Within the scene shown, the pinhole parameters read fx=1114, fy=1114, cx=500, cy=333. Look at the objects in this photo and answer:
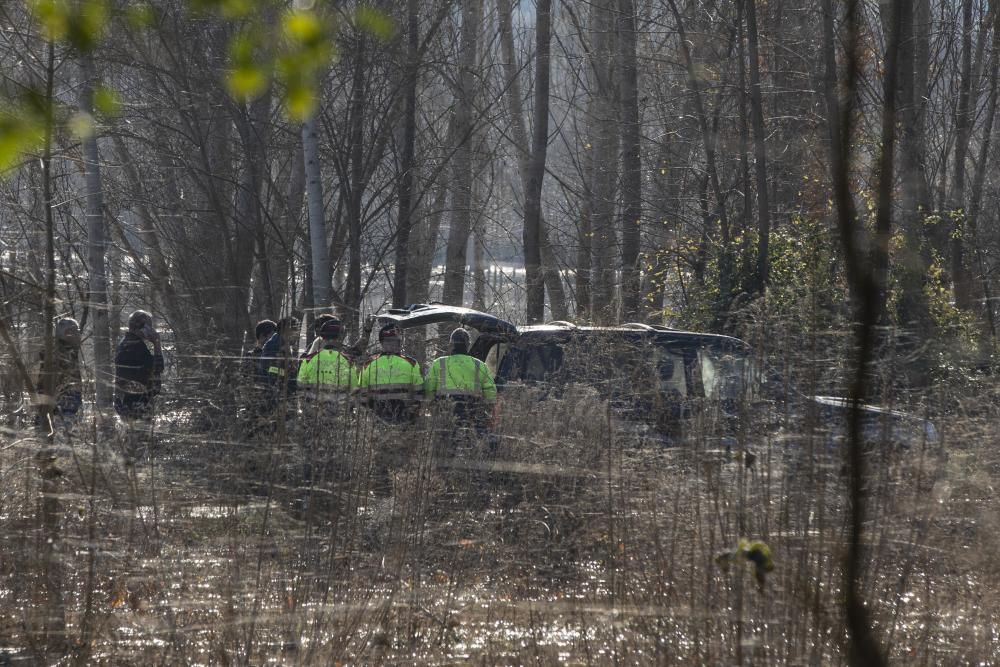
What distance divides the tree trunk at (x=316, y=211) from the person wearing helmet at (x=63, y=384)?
26.0 ft

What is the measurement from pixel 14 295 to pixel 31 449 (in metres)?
1.14

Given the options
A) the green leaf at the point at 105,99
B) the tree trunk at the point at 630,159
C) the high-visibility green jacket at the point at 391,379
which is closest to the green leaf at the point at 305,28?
the green leaf at the point at 105,99

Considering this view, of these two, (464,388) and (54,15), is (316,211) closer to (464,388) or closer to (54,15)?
(464,388)

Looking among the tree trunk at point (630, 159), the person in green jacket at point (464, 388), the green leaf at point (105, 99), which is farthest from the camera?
the tree trunk at point (630, 159)

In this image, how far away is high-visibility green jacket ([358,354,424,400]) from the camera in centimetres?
565

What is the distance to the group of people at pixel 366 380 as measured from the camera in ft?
18.0

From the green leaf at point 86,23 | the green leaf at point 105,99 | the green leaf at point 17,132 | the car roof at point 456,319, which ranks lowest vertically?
the car roof at point 456,319

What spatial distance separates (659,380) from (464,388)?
128 cm

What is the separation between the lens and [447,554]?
5.44 meters

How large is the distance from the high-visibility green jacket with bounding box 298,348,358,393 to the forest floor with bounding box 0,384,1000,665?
0.20 m

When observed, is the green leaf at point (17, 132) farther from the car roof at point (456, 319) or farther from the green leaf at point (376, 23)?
the car roof at point (456, 319)

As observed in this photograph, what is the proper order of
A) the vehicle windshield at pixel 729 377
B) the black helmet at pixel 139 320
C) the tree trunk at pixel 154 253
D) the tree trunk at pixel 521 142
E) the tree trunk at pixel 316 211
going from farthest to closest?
1. the tree trunk at pixel 521 142
2. the tree trunk at pixel 154 253
3. the tree trunk at pixel 316 211
4. the black helmet at pixel 139 320
5. the vehicle windshield at pixel 729 377

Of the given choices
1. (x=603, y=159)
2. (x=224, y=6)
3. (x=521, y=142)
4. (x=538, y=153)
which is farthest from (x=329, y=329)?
(x=521, y=142)

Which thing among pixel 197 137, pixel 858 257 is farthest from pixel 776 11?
pixel 858 257
